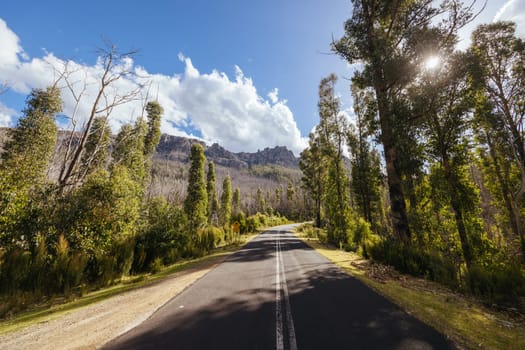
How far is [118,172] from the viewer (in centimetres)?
1048

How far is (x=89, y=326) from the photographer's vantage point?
4000 mm

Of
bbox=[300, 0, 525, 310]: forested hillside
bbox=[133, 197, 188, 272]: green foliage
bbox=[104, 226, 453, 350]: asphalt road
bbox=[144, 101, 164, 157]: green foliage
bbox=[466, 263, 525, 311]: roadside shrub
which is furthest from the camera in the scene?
bbox=[144, 101, 164, 157]: green foliage

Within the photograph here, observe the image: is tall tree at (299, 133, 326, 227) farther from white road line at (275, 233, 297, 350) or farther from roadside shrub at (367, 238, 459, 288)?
white road line at (275, 233, 297, 350)

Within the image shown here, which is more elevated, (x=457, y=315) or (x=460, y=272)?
(x=460, y=272)

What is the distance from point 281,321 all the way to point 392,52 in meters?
11.4

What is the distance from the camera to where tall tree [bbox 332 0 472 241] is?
8680 millimetres

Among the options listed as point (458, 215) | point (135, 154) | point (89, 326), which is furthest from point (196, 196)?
point (458, 215)

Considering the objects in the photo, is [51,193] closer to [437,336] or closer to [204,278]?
[204,278]

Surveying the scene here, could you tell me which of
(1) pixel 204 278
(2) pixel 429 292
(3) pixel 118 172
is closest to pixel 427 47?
(2) pixel 429 292

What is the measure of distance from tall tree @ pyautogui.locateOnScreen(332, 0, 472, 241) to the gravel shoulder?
405 inches

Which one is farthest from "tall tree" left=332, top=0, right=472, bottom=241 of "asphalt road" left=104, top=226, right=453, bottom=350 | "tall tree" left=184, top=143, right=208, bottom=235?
"tall tree" left=184, top=143, right=208, bottom=235

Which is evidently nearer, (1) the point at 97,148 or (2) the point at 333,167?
(1) the point at 97,148

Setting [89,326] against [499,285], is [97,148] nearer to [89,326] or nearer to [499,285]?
[89,326]

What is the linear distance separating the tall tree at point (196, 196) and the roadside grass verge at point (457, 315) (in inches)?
690
